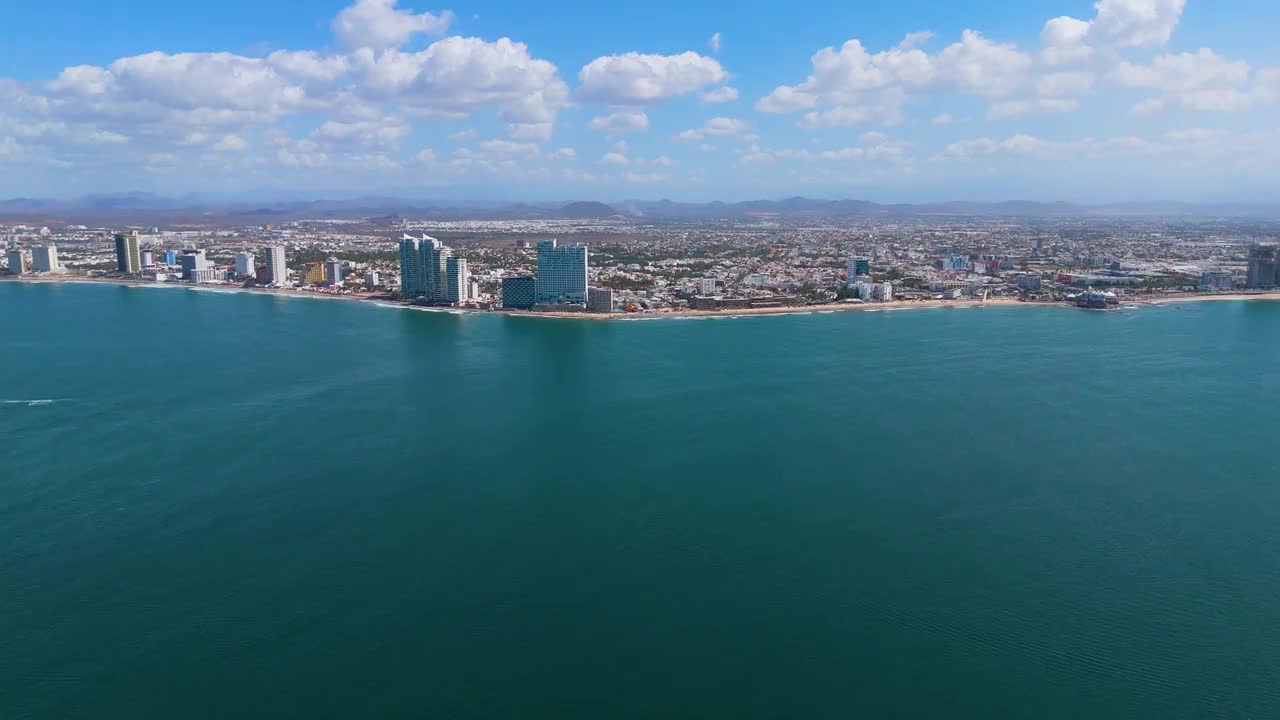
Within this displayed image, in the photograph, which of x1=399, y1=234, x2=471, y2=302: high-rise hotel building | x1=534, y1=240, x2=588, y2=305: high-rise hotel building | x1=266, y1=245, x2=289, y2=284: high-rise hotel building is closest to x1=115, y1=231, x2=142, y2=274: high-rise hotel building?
x1=266, y1=245, x2=289, y2=284: high-rise hotel building

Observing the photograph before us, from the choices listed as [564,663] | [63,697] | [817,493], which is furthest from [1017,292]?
[63,697]

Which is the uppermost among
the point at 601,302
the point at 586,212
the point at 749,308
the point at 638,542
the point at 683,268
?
the point at 586,212

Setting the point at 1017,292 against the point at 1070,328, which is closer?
the point at 1070,328

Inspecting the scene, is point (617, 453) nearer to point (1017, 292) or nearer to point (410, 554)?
point (410, 554)

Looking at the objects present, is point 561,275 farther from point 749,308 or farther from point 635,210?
point 635,210

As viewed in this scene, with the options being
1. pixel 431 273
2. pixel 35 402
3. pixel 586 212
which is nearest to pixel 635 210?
pixel 586 212

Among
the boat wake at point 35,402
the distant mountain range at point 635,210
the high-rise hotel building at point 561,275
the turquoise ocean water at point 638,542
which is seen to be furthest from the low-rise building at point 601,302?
the distant mountain range at point 635,210
